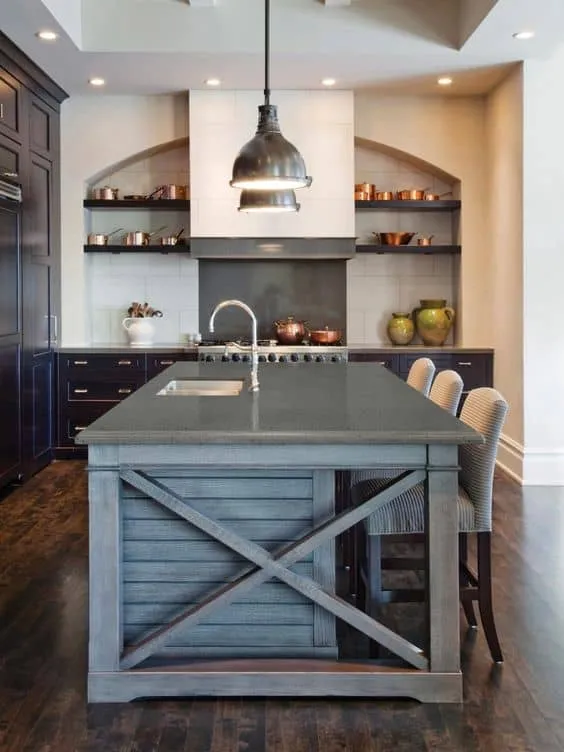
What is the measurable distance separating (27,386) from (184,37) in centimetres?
256

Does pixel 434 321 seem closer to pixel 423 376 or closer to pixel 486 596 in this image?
pixel 423 376

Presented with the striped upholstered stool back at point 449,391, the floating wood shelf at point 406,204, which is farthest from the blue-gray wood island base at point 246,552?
the floating wood shelf at point 406,204

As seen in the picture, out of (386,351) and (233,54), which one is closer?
(233,54)

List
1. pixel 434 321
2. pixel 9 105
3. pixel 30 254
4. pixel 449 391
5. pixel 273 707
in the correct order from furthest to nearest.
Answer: pixel 434 321 → pixel 30 254 → pixel 9 105 → pixel 449 391 → pixel 273 707

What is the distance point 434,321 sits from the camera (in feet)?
23.1

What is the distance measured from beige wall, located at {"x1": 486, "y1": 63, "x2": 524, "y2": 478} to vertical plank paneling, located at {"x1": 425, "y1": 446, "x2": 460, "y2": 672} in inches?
138

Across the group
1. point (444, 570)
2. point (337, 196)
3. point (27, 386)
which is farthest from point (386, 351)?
point (444, 570)

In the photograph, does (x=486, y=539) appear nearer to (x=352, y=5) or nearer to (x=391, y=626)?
(x=391, y=626)

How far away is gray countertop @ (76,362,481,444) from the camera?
2549mm

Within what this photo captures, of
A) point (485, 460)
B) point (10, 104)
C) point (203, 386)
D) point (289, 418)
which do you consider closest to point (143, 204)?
point (10, 104)

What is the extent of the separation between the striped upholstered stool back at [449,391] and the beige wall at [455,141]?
3.30m

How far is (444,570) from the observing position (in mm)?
2619

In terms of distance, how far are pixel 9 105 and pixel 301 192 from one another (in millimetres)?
2271

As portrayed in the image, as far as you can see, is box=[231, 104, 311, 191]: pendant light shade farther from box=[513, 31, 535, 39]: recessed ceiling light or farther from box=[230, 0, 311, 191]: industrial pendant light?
box=[513, 31, 535, 39]: recessed ceiling light
